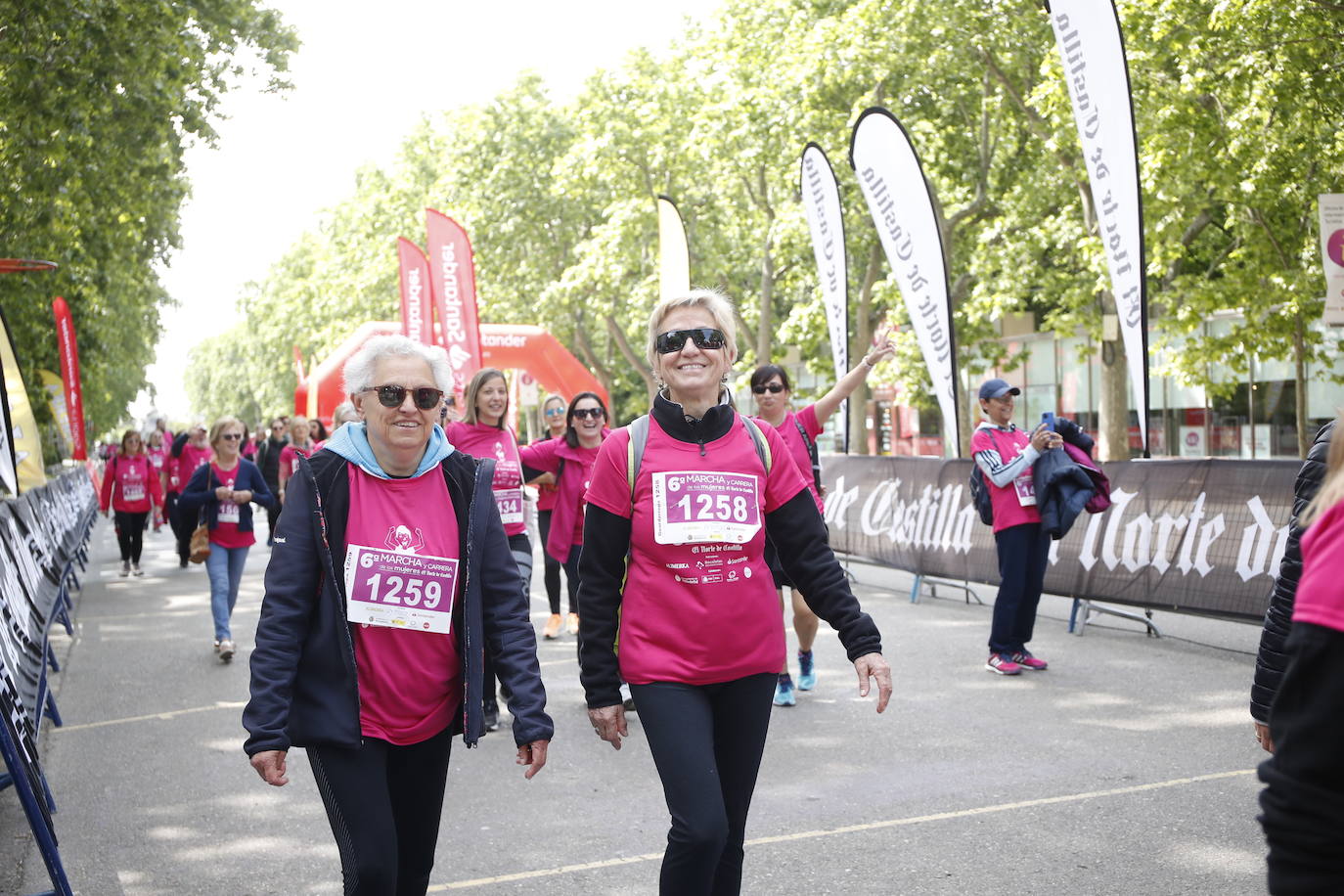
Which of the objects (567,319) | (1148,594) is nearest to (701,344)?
(1148,594)

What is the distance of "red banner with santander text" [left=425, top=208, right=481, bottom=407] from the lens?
20.2 meters

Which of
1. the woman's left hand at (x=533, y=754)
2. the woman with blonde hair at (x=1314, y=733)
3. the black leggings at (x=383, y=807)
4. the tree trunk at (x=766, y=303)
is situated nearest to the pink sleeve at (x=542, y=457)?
the black leggings at (x=383, y=807)

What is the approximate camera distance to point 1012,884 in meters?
4.62

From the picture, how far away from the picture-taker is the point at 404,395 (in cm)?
347

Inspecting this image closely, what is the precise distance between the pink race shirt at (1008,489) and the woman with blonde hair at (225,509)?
502 centimetres

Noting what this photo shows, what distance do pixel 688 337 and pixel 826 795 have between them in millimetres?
2856

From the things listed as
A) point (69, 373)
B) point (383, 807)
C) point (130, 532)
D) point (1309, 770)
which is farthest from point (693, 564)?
point (69, 373)

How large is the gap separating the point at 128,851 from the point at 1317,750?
4.76 metres

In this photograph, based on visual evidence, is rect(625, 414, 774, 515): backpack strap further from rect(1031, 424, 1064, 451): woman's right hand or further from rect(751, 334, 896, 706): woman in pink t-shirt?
rect(1031, 424, 1064, 451): woman's right hand

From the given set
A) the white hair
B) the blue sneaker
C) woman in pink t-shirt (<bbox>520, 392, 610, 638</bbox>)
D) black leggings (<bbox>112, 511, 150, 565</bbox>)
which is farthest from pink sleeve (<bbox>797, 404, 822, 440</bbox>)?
black leggings (<bbox>112, 511, 150, 565</bbox>)

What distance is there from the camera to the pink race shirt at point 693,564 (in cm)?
347

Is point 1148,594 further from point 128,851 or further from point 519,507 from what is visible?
point 128,851

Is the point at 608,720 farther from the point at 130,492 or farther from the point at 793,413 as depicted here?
the point at 130,492

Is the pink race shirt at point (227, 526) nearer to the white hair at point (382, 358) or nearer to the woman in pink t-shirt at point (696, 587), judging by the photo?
the white hair at point (382, 358)
